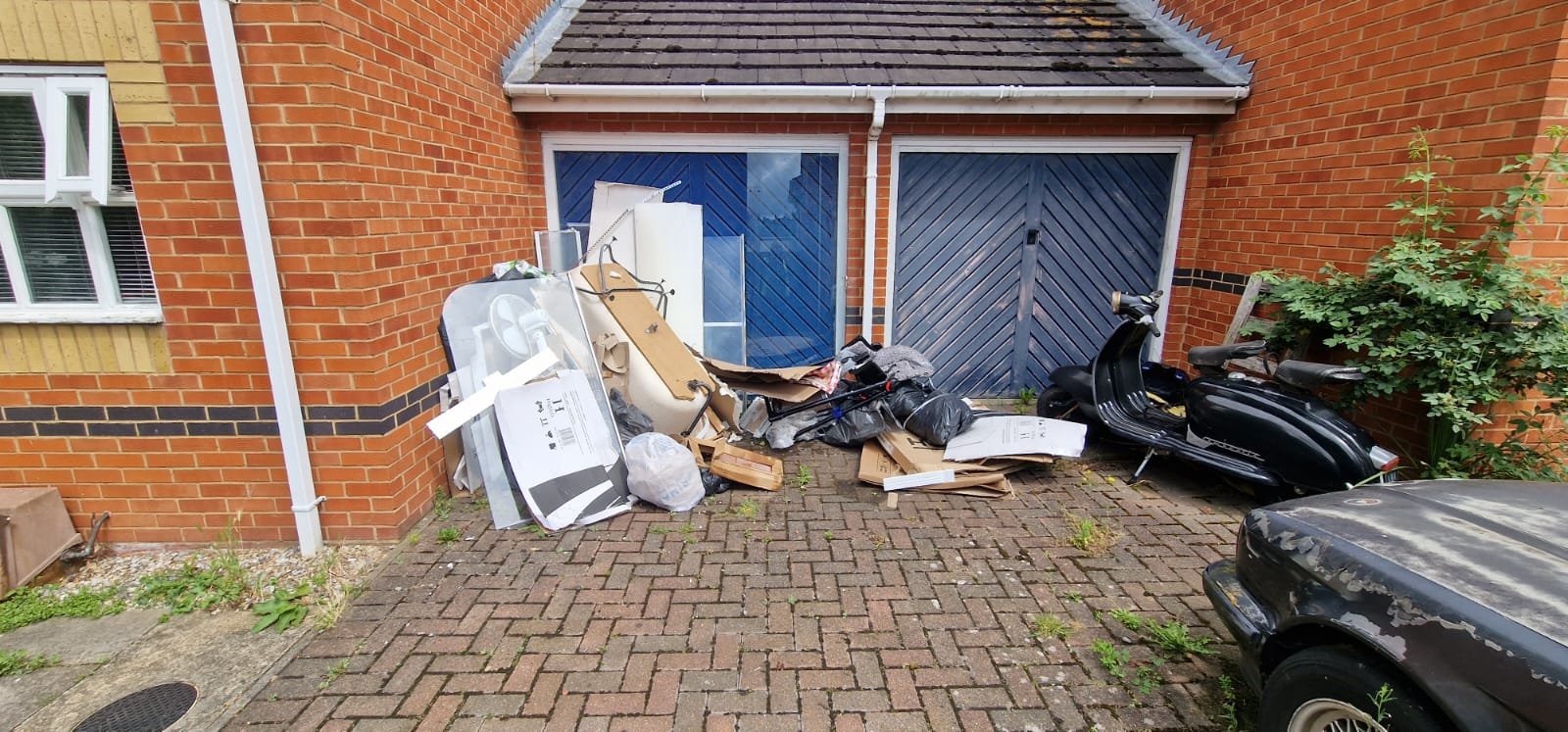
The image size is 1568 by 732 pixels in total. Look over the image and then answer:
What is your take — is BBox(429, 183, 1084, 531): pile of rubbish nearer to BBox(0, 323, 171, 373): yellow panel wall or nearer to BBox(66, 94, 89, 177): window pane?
BBox(0, 323, 171, 373): yellow panel wall

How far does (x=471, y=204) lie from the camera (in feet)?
14.2

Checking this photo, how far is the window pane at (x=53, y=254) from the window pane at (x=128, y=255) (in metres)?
0.12

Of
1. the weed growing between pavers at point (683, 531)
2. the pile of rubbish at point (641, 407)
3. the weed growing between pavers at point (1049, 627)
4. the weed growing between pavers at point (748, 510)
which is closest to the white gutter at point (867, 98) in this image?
the pile of rubbish at point (641, 407)

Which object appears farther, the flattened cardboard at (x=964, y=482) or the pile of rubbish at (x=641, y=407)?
the flattened cardboard at (x=964, y=482)

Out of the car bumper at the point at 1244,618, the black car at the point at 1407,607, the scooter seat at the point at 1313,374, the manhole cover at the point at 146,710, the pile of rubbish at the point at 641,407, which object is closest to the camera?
the black car at the point at 1407,607

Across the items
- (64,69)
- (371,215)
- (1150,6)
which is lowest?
(371,215)

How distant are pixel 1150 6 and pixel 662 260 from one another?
562cm

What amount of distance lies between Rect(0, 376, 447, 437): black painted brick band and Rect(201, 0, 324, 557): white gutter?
115 mm

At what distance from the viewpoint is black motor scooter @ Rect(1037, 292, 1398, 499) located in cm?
340

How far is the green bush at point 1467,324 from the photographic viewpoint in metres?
3.20

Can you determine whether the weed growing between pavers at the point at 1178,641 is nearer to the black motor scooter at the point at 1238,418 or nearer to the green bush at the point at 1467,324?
the black motor scooter at the point at 1238,418

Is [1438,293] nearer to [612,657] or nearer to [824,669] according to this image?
[824,669]

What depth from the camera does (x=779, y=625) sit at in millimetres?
2773

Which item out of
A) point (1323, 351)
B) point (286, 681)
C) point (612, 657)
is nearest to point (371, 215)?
point (286, 681)
